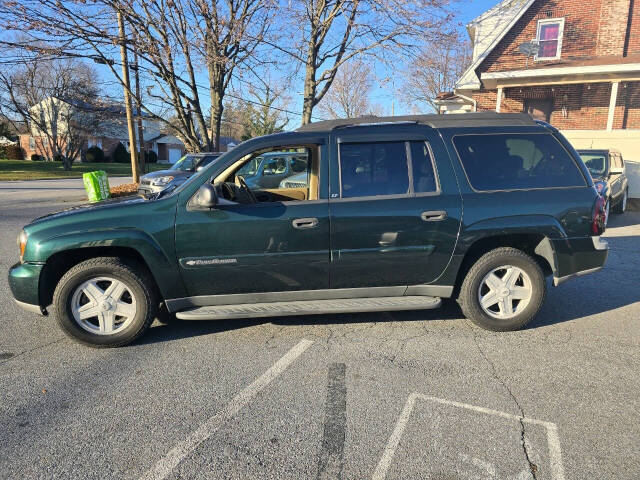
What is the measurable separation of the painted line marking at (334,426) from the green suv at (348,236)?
0.73 meters

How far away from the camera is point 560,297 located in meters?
4.73

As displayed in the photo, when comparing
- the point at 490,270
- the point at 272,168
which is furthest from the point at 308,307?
the point at 272,168

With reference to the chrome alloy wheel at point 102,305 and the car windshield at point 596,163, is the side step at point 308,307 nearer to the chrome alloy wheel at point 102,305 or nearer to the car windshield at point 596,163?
the chrome alloy wheel at point 102,305

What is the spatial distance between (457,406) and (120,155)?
52.7m

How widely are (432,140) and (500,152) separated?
0.67m

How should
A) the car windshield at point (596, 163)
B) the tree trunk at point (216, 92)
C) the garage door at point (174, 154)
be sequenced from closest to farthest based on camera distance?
the car windshield at point (596, 163), the tree trunk at point (216, 92), the garage door at point (174, 154)

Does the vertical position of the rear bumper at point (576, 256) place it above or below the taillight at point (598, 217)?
below

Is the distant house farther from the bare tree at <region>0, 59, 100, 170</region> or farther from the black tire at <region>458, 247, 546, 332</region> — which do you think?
the black tire at <region>458, 247, 546, 332</region>

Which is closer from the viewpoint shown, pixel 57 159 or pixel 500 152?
pixel 500 152

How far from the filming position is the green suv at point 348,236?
3.43 m

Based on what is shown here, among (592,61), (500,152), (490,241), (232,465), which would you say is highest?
(592,61)

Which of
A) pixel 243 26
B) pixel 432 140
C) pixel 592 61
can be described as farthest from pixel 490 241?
pixel 592 61

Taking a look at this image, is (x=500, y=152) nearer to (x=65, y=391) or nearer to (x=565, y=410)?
(x=565, y=410)

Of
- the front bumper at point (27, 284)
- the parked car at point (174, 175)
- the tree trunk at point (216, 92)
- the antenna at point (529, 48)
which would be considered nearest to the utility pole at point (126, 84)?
the tree trunk at point (216, 92)
